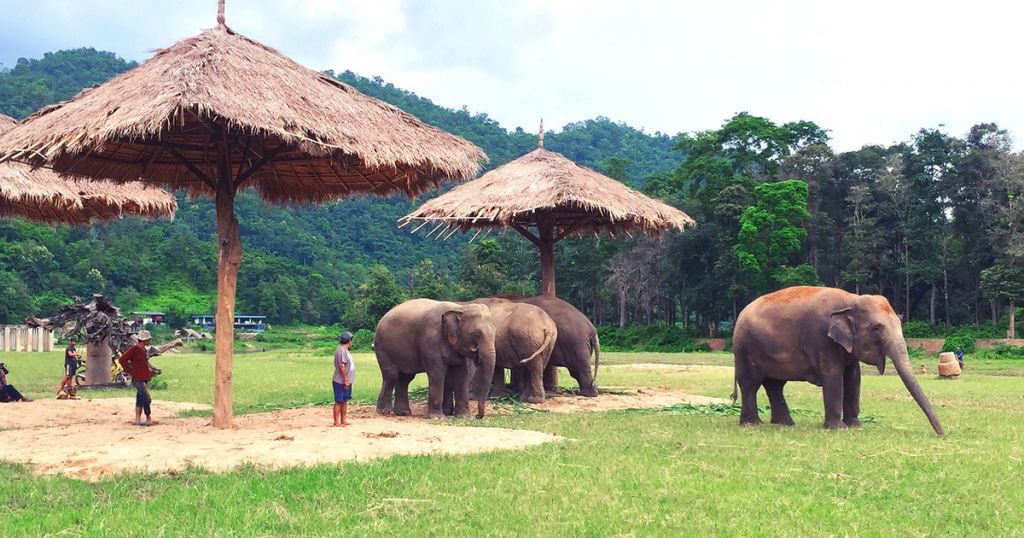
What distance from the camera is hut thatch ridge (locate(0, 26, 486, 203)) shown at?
1062 cm

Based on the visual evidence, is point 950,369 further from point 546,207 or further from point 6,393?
point 6,393

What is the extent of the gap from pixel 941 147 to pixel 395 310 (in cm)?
4554

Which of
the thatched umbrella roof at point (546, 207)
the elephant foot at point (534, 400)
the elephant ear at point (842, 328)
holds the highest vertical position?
the thatched umbrella roof at point (546, 207)

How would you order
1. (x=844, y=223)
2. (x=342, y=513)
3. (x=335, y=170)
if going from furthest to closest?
(x=844, y=223)
(x=335, y=170)
(x=342, y=513)

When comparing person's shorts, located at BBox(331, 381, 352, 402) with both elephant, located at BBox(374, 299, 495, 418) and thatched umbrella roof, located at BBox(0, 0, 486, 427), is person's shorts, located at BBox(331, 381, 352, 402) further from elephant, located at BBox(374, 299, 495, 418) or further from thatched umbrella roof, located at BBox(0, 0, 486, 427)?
elephant, located at BBox(374, 299, 495, 418)

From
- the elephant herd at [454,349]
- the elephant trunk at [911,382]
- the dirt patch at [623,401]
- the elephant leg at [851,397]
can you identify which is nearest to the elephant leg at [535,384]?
the elephant herd at [454,349]

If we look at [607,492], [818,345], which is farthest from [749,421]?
[607,492]

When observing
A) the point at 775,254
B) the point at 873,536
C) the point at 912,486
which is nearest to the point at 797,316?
the point at 912,486

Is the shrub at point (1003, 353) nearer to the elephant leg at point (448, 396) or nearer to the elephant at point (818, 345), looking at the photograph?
the elephant at point (818, 345)

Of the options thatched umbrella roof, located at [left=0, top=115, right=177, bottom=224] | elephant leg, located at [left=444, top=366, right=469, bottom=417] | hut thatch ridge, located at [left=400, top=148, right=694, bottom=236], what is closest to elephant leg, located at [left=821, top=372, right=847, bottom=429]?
elephant leg, located at [left=444, top=366, right=469, bottom=417]

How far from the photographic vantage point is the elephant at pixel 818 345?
1112 cm

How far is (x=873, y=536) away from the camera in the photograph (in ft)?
20.5

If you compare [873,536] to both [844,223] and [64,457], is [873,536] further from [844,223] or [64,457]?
[844,223]

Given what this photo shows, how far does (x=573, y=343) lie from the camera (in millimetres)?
17203
